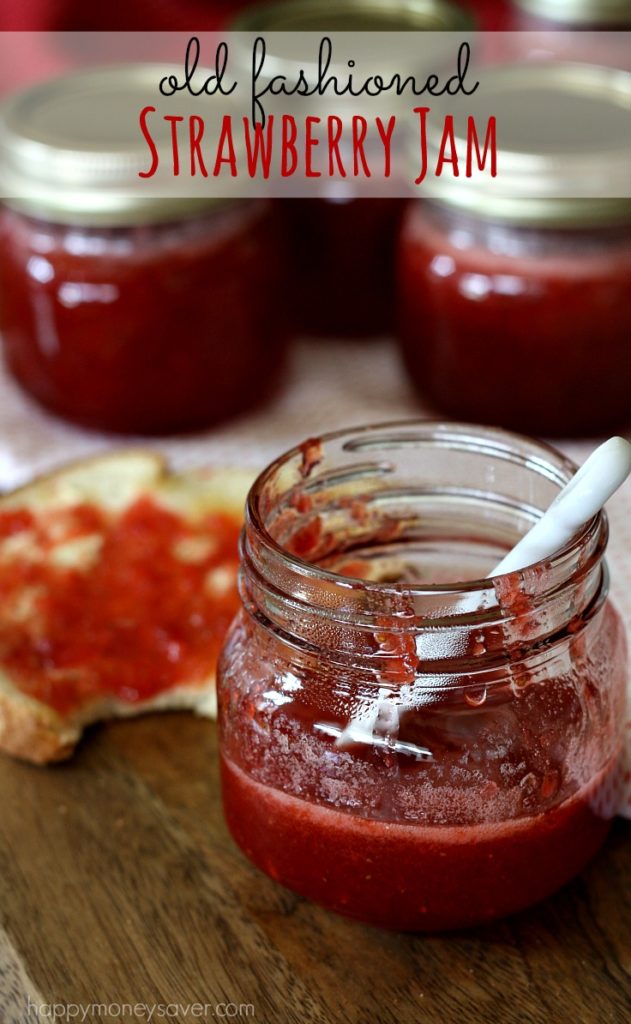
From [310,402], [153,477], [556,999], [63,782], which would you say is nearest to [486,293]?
[310,402]

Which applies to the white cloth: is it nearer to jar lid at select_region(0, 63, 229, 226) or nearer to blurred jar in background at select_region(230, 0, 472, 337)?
blurred jar in background at select_region(230, 0, 472, 337)

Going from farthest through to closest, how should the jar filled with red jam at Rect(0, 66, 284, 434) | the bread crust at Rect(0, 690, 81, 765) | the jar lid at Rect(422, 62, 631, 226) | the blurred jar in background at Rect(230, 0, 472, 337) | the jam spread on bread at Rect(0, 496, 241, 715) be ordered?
1. the blurred jar in background at Rect(230, 0, 472, 337)
2. the jar filled with red jam at Rect(0, 66, 284, 434)
3. the jar lid at Rect(422, 62, 631, 226)
4. the jam spread on bread at Rect(0, 496, 241, 715)
5. the bread crust at Rect(0, 690, 81, 765)

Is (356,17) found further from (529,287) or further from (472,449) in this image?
(472,449)

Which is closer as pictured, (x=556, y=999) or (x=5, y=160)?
(x=556, y=999)

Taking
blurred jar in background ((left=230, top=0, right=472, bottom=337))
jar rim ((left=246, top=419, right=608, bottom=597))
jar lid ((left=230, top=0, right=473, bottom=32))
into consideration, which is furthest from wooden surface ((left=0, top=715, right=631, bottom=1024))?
jar lid ((left=230, top=0, right=473, bottom=32))

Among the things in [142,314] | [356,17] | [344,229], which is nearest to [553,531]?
[142,314]

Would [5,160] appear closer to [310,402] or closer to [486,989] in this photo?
[310,402]
